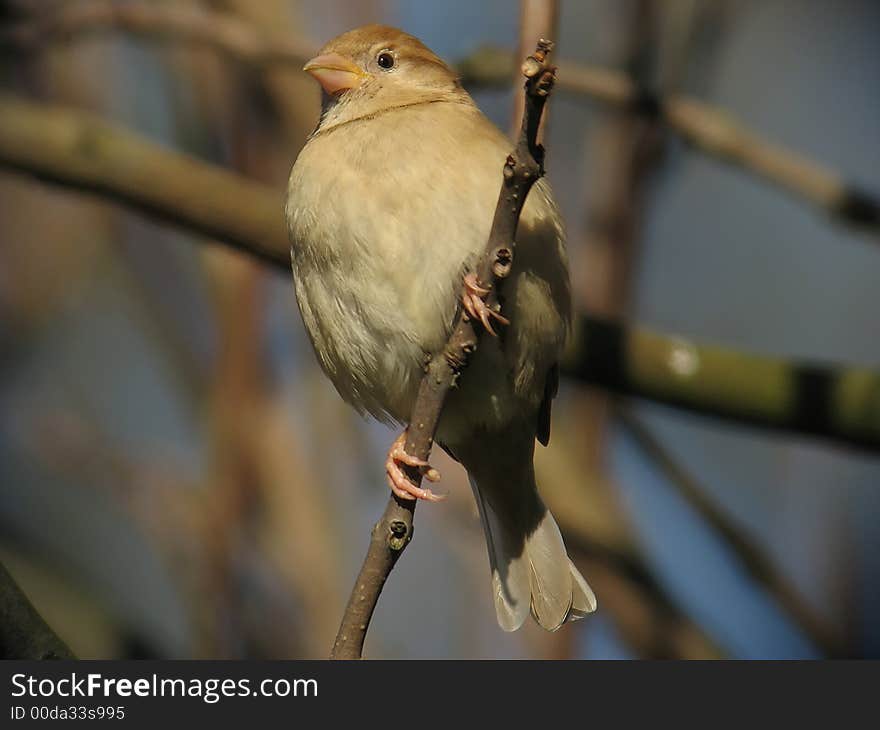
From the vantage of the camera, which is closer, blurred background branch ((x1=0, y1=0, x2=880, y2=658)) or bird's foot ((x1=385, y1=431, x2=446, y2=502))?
bird's foot ((x1=385, y1=431, x2=446, y2=502))

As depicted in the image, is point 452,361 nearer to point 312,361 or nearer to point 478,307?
point 478,307

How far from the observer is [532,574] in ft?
13.4

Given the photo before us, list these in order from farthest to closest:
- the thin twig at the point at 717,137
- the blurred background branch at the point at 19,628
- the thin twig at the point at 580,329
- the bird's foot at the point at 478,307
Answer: the thin twig at the point at 717,137 → the thin twig at the point at 580,329 → the bird's foot at the point at 478,307 → the blurred background branch at the point at 19,628

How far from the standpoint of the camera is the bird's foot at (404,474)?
3083 millimetres

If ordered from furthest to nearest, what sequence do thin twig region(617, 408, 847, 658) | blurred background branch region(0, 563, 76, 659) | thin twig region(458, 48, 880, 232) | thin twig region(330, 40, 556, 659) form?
thin twig region(617, 408, 847, 658), thin twig region(458, 48, 880, 232), blurred background branch region(0, 563, 76, 659), thin twig region(330, 40, 556, 659)

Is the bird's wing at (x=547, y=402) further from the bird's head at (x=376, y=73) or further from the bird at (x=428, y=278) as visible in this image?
the bird's head at (x=376, y=73)

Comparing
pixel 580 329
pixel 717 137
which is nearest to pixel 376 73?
pixel 580 329

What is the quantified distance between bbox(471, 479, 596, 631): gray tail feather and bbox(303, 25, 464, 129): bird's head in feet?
3.99

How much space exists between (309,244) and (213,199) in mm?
854

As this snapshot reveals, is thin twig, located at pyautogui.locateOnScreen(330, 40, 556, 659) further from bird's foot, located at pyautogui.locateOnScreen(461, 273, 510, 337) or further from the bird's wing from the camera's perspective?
the bird's wing

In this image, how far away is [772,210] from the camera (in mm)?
7648

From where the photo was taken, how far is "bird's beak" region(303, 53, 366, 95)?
403 cm

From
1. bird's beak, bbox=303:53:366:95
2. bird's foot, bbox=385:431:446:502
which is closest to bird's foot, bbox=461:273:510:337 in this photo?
bird's foot, bbox=385:431:446:502

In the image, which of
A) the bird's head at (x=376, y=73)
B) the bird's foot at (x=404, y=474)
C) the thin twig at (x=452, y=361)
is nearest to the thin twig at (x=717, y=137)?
the bird's head at (x=376, y=73)
